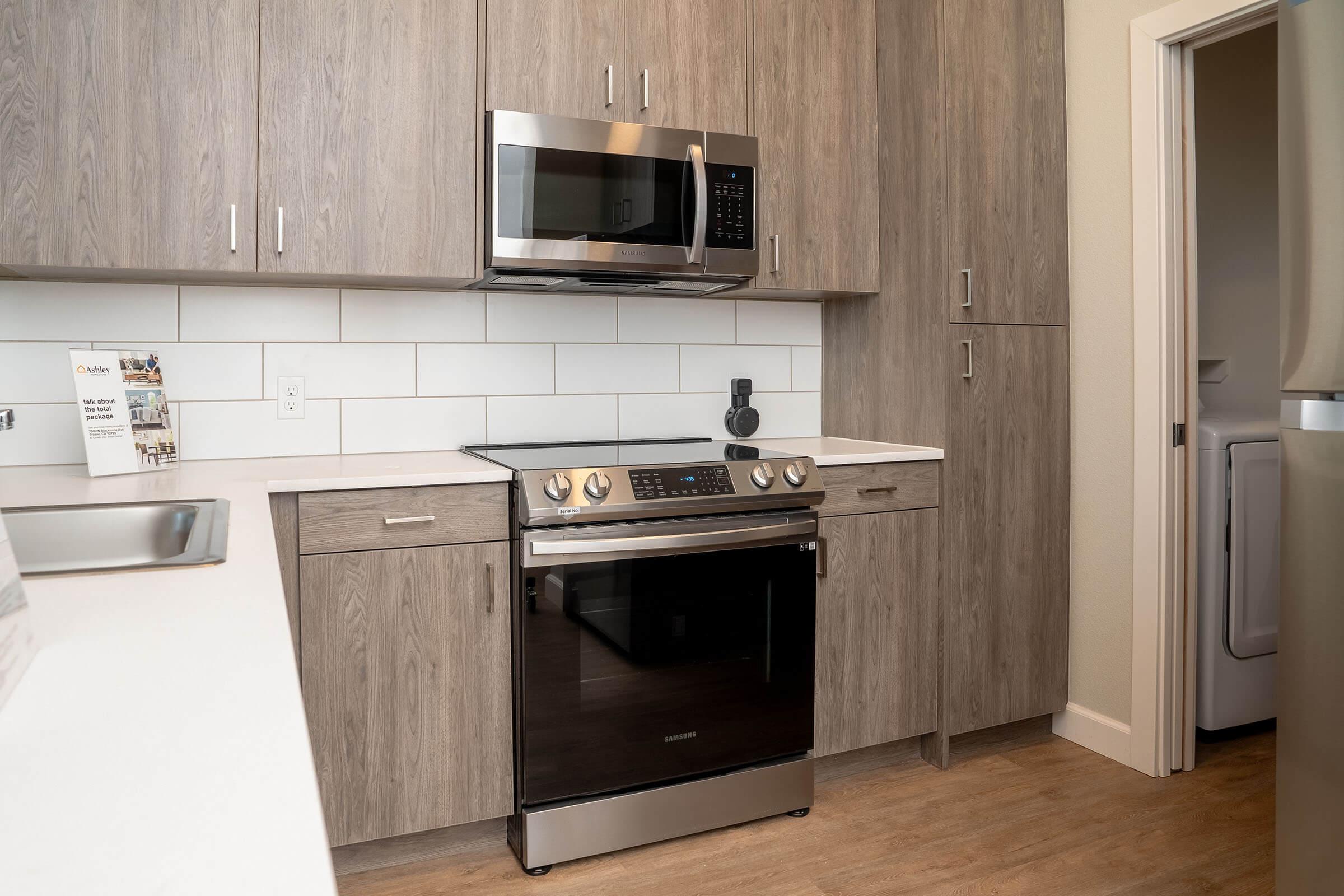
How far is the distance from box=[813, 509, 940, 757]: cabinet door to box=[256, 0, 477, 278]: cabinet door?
1230 millimetres

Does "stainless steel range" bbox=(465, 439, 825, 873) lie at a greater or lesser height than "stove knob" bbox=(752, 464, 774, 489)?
lesser

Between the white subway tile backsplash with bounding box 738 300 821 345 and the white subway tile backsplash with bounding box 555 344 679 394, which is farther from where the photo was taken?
the white subway tile backsplash with bounding box 738 300 821 345

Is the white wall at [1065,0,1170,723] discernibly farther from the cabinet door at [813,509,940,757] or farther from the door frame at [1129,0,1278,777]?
the cabinet door at [813,509,940,757]

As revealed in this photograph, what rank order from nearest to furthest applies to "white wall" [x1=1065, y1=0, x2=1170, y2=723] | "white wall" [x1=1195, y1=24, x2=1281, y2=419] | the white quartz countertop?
1. the white quartz countertop
2. "white wall" [x1=1065, y1=0, x2=1170, y2=723]
3. "white wall" [x1=1195, y1=24, x2=1281, y2=419]

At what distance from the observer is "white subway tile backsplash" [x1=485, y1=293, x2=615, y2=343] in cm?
261

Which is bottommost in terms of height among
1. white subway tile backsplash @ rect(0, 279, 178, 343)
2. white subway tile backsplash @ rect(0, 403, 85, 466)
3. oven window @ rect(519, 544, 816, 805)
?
oven window @ rect(519, 544, 816, 805)

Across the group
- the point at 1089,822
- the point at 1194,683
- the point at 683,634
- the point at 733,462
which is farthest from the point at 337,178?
the point at 1194,683

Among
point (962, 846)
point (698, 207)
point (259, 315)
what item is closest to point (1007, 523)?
point (962, 846)

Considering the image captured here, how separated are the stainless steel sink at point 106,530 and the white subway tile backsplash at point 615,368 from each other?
1.33 meters

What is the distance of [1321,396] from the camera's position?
4.82 ft

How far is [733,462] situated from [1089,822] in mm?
1227

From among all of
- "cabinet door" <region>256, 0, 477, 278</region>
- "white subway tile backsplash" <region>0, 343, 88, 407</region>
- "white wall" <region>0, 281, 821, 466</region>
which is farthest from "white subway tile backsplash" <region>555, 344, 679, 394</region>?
"white subway tile backsplash" <region>0, 343, 88, 407</region>

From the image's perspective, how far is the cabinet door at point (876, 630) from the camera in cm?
244

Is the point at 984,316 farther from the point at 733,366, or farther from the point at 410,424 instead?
the point at 410,424
